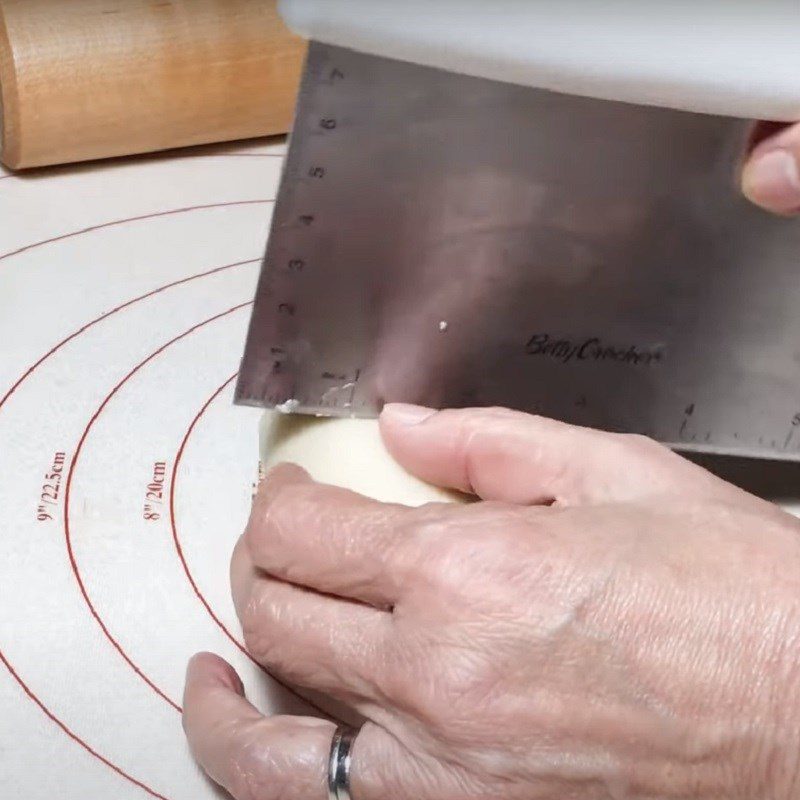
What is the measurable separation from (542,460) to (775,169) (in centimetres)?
22

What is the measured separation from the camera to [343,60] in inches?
21.6

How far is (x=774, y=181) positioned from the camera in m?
0.61

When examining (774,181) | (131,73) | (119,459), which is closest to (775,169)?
(774,181)

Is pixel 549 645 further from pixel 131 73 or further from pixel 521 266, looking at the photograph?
pixel 131 73

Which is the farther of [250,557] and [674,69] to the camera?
[250,557]

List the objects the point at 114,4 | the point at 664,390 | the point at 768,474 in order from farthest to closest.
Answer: the point at 114,4 → the point at 768,474 → the point at 664,390

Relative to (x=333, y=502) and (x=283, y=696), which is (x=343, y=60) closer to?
(x=333, y=502)

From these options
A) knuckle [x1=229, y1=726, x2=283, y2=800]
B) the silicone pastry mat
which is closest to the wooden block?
the silicone pastry mat

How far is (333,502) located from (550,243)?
8.6 inches

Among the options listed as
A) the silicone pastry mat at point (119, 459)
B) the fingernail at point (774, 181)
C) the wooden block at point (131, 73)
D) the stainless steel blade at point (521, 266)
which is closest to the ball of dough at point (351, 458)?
the stainless steel blade at point (521, 266)

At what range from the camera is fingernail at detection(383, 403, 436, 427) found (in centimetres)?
72

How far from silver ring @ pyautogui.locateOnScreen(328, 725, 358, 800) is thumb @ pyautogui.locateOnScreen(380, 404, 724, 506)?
0.19 metres

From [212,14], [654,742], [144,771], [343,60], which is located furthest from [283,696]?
[212,14]

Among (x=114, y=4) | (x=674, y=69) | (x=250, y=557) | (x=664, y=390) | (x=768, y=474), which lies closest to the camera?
(x=674, y=69)
